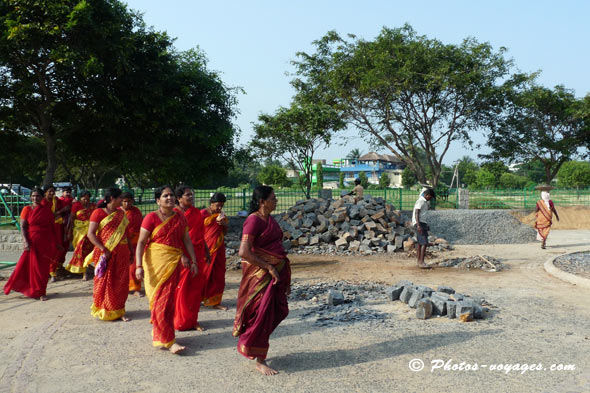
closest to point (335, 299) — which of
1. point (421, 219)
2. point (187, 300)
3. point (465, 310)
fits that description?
point (465, 310)

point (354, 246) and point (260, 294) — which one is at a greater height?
point (260, 294)

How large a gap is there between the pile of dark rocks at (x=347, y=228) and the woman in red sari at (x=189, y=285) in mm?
6591

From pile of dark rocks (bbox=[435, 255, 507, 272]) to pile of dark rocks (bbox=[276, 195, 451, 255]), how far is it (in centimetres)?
191

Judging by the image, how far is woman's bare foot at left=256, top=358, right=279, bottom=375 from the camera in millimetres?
3625

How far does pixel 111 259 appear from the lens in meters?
5.41

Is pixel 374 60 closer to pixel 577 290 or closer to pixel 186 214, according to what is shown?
pixel 577 290

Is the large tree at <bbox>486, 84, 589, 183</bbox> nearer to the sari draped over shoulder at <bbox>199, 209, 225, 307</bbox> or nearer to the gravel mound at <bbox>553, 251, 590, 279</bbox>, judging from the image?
the gravel mound at <bbox>553, 251, 590, 279</bbox>

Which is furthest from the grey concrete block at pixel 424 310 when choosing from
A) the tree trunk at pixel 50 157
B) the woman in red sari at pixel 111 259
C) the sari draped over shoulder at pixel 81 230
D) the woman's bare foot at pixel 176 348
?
the tree trunk at pixel 50 157

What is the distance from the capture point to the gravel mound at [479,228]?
14.3 m

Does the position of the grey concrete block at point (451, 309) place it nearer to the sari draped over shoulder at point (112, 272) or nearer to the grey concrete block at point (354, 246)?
the sari draped over shoulder at point (112, 272)

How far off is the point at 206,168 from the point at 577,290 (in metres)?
11.3

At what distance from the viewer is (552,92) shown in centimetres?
2567

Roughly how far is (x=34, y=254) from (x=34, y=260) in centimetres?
10

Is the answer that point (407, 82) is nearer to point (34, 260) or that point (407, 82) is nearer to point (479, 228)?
point (479, 228)
